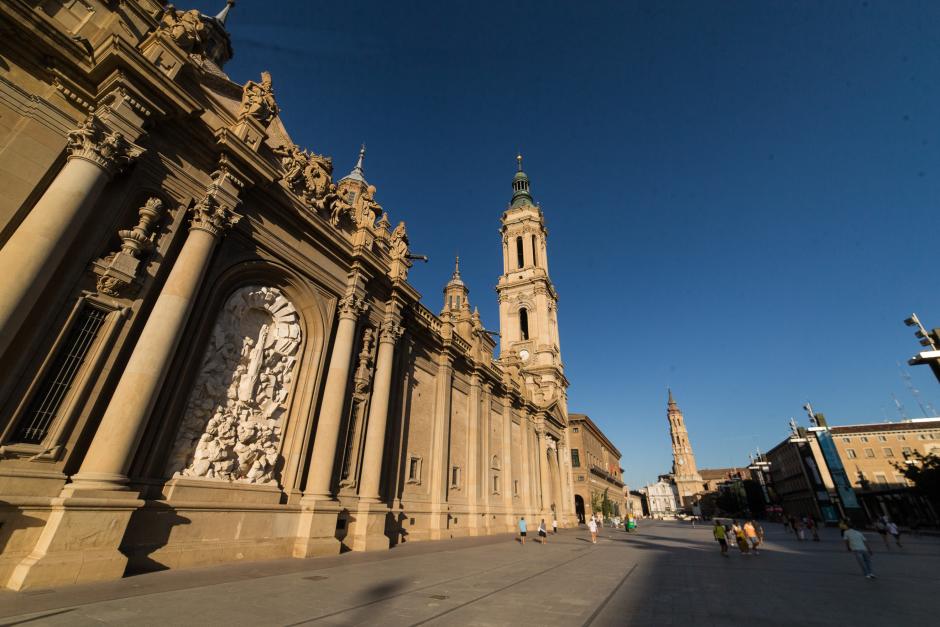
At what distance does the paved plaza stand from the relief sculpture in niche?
9.58 feet

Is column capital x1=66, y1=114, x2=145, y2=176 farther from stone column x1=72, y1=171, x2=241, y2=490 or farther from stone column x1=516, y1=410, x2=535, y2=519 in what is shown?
stone column x1=516, y1=410, x2=535, y2=519

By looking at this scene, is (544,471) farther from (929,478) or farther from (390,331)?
(929,478)

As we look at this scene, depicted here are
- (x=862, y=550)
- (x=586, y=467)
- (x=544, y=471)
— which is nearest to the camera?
(x=862, y=550)

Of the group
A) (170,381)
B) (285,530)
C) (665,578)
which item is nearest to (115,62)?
(170,381)

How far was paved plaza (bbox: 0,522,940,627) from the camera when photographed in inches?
226

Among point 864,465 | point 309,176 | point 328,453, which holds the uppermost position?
point 309,176

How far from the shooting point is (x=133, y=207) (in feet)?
33.6

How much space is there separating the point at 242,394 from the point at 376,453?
628 cm

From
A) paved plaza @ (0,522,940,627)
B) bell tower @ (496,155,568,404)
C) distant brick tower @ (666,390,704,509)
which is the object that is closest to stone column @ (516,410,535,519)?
bell tower @ (496,155,568,404)

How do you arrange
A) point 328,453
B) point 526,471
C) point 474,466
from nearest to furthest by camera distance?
point 328,453
point 474,466
point 526,471

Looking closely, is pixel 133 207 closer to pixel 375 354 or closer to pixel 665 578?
pixel 375 354

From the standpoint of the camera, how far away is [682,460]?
447 feet

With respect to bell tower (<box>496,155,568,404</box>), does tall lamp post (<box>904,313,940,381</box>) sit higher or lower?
lower

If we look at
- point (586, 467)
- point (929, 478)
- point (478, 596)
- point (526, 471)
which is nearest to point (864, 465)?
point (929, 478)
